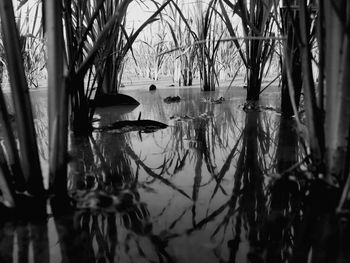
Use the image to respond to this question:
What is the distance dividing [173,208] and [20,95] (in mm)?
307

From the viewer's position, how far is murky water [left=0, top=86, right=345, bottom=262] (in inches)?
14.9

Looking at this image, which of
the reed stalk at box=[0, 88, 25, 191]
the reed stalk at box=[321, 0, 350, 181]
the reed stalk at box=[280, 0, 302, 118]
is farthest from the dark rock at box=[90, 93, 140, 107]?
the reed stalk at box=[321, 0, 350, 181]

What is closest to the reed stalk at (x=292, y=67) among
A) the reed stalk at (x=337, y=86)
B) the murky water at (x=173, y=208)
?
the murky water at (x=173, y=208)

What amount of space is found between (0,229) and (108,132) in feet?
2.39

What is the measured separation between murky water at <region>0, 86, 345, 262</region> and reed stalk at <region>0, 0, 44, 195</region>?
80 mm

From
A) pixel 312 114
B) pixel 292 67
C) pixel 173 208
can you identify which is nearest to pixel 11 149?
pixel 173 208

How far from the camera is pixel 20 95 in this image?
468 mm

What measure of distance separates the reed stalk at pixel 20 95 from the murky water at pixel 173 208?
0.08 m

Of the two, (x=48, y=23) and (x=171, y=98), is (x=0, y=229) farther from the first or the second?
(x=171, y=98)

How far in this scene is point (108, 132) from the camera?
115cm

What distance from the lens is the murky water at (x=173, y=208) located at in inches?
14.9

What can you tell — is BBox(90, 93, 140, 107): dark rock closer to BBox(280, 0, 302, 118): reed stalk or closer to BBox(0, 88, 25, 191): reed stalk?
BBox(280, 0, 302, 118): reed stalk

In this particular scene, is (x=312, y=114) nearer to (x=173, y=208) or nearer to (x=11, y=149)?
(x=173, y=208)

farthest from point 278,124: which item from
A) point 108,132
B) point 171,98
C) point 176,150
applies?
point 171,98
